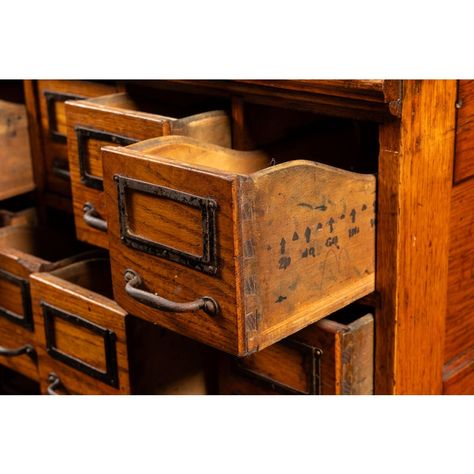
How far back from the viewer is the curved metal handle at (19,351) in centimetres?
190

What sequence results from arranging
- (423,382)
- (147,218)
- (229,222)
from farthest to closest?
1. (423,382)
2. (147,218)
3. (229,222)

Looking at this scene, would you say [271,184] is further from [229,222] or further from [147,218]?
[147,218]

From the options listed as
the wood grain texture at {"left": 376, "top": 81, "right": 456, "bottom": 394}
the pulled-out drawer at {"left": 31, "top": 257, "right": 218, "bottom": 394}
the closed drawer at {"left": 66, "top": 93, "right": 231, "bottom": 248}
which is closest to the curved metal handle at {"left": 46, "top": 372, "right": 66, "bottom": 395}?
the pulled-out drawer at {"left": 31, "top": 257, "right": 218, "bottom": 394}

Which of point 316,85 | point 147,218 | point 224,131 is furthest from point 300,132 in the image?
point 147,218

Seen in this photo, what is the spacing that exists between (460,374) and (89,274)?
2.30 ft

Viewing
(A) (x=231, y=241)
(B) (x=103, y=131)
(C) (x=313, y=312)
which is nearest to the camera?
(A) (x=231, y=241)

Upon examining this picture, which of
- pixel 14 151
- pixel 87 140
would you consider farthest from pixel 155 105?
pixel 14 151

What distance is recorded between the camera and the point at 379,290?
1569 mm

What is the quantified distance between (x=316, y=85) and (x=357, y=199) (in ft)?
0.57

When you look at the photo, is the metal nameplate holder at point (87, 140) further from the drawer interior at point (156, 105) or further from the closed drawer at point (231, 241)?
the closed drawer at point (231, 241)

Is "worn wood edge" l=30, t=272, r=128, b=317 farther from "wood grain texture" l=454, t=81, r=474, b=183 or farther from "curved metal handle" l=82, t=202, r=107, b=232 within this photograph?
"wood grain texture" l=454, t=81, r=474, b=183

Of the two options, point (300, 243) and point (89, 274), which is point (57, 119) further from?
point (300, 243)

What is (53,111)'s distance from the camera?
206 cm

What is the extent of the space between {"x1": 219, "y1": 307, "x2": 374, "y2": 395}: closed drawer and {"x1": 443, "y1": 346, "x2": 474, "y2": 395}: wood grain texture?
19 cm
